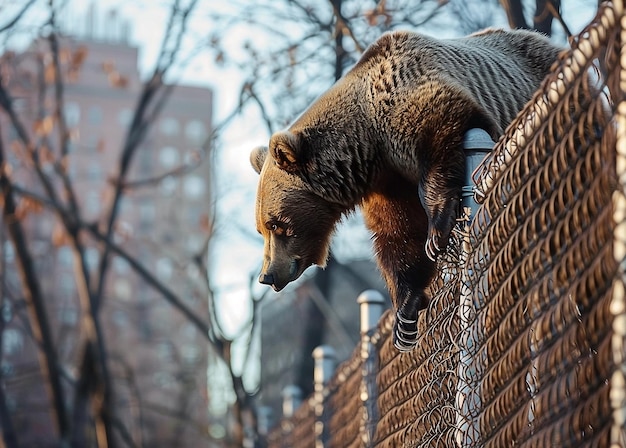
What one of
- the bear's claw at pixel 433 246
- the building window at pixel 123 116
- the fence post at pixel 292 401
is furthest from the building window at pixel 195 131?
the bear's claw at pixel 433 246

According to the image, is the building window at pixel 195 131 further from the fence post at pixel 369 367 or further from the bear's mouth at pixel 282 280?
the bear's mouth at pixel 282 280

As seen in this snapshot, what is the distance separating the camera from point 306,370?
1265 centimetres

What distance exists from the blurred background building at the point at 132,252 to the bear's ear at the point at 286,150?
39.9 feet

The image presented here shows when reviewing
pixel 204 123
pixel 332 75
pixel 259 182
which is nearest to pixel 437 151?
pixel 259 182

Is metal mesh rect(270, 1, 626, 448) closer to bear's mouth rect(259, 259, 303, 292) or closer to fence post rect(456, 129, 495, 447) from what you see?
fence post rect(456, 129, 495, 447)

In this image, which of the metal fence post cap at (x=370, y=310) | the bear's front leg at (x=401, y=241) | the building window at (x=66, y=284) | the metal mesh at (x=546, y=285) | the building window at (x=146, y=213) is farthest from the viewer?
the building window at (x=146, y=213)

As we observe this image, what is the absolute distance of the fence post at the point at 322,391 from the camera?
6.19 metres

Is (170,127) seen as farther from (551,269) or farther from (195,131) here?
(551,269)

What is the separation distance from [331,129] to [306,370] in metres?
8.42

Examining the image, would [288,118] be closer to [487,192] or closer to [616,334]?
[487,192]

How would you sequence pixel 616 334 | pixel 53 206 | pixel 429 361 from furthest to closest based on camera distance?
1. pixel 53 206
2. pixel 429 361
3. pixel 616 334

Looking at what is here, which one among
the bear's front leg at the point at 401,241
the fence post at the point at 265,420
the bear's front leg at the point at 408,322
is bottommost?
the fence post at the point at 265,420

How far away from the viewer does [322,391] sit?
250 inches

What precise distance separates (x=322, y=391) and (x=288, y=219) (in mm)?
1903
